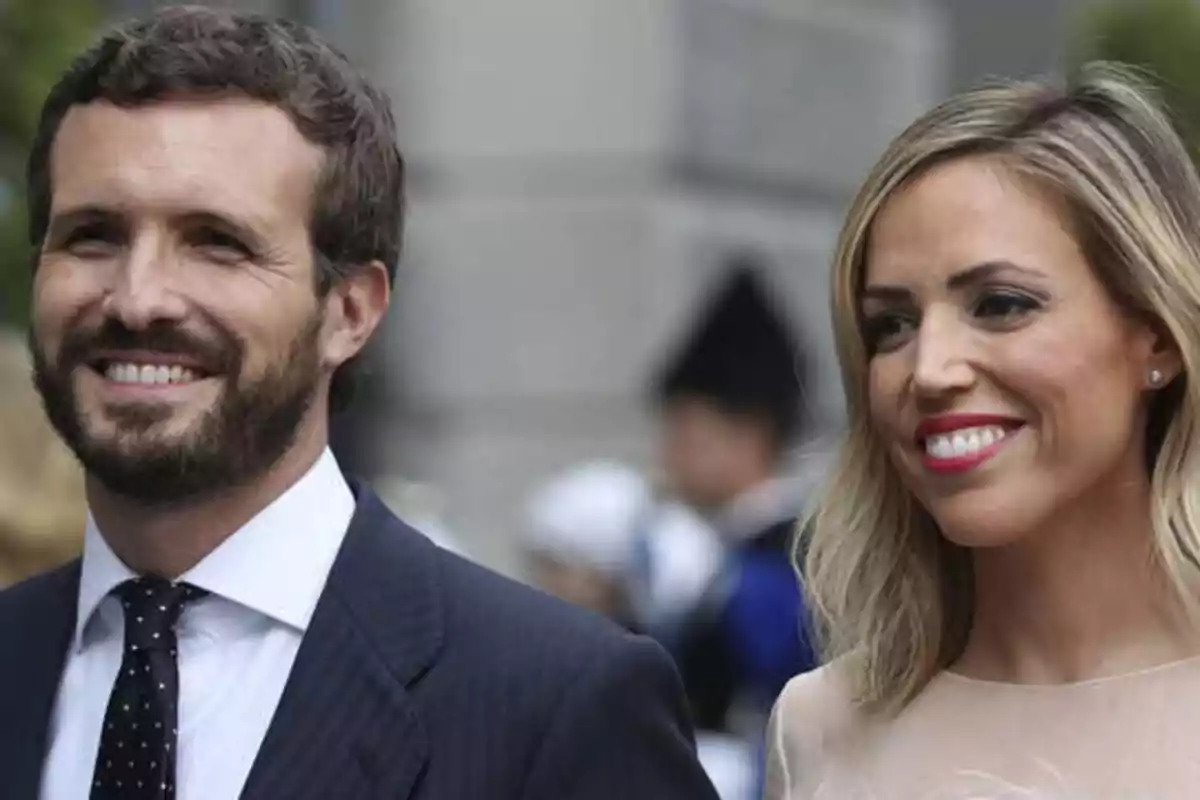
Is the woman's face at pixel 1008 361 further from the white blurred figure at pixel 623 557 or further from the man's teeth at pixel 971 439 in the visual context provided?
the white blurred figure at pixel 623 557

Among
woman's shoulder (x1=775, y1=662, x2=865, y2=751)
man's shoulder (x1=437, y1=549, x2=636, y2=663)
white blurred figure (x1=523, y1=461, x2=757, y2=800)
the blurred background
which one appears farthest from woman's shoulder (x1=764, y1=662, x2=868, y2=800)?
the blurred background

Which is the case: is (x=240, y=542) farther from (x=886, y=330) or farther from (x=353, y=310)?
(x=886, y=330)

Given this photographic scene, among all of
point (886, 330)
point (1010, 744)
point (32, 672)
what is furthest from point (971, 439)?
point (32, 672)

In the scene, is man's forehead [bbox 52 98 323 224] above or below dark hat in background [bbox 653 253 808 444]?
above

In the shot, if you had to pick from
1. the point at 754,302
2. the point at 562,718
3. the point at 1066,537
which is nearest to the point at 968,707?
the point at 1066,537

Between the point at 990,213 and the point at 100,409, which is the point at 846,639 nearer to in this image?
the point at 990,213

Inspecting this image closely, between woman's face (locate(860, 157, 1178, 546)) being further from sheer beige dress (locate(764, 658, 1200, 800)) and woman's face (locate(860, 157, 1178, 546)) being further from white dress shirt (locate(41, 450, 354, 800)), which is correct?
white dress shirt (locate(41, 450, 354, 800))

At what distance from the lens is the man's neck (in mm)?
3602

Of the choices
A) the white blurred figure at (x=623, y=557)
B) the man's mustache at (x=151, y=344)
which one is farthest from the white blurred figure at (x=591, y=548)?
the man's mustache at (x=151, y=344)

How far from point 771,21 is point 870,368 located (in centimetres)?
1204

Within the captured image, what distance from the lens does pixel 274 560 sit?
3617 millimetres

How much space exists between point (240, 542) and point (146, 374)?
0.26 meters

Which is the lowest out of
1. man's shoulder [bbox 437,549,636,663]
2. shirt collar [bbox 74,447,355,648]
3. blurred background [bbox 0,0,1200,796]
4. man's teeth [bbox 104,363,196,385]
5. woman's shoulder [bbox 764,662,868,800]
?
blurred background [bbox 0,0,1200,796]

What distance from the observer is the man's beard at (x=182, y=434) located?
3492mm
